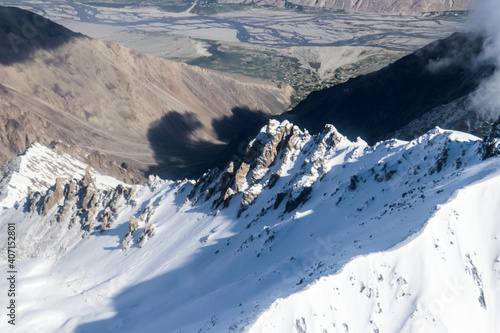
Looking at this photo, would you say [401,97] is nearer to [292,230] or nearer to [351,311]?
[292,230]

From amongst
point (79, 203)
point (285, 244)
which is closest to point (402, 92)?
point (79, 203)

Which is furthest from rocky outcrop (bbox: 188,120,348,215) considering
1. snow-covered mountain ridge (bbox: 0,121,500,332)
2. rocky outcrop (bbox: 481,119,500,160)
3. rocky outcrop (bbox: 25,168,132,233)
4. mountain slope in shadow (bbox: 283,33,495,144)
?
mountain slope in shadow (bbox: 283,33,495,144)

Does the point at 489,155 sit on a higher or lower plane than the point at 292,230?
higher

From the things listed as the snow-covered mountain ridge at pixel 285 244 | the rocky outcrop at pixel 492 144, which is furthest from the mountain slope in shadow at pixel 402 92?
the rocky outcrop at pixel 492 144

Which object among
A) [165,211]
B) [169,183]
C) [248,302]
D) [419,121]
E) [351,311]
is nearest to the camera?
[351,311]

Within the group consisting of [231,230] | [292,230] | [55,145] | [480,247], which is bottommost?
[55,145]

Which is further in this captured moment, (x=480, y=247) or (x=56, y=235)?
(x=56, y=235)

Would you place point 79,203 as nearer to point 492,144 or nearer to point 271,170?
point 271,170

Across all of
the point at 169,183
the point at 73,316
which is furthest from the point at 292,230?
the point at 169,183

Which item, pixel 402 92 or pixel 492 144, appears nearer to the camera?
pixel 492 144
